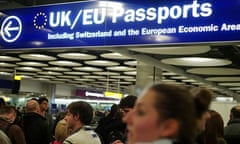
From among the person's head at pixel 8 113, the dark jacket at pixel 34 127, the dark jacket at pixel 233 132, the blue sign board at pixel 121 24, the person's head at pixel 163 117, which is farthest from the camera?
the dark jacket at pixel 34 127

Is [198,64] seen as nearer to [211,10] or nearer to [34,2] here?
[34,2]

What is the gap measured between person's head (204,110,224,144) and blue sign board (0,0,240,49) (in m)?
0.78

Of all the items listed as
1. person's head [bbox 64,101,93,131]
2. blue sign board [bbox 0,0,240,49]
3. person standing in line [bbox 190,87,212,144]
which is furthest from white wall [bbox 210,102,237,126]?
person standing in line [bbox 190,87,212,144]

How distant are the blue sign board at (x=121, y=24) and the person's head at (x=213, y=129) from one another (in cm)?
78

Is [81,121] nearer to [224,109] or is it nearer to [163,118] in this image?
[163,118]

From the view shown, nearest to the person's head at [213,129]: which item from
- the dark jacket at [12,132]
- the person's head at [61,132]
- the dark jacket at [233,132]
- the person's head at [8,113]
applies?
the dark jacket at [233,132]

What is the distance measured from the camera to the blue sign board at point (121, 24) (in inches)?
140

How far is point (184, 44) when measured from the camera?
3701 millimetres

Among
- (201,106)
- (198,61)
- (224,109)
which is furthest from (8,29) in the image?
(198,61)

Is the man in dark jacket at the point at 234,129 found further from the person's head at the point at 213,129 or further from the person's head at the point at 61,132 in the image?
the person's head at the point at 61,132

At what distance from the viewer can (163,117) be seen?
107 cm

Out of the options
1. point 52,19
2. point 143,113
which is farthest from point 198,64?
point 143,113

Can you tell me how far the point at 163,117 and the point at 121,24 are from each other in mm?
3036

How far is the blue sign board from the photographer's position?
3564 millimetres
